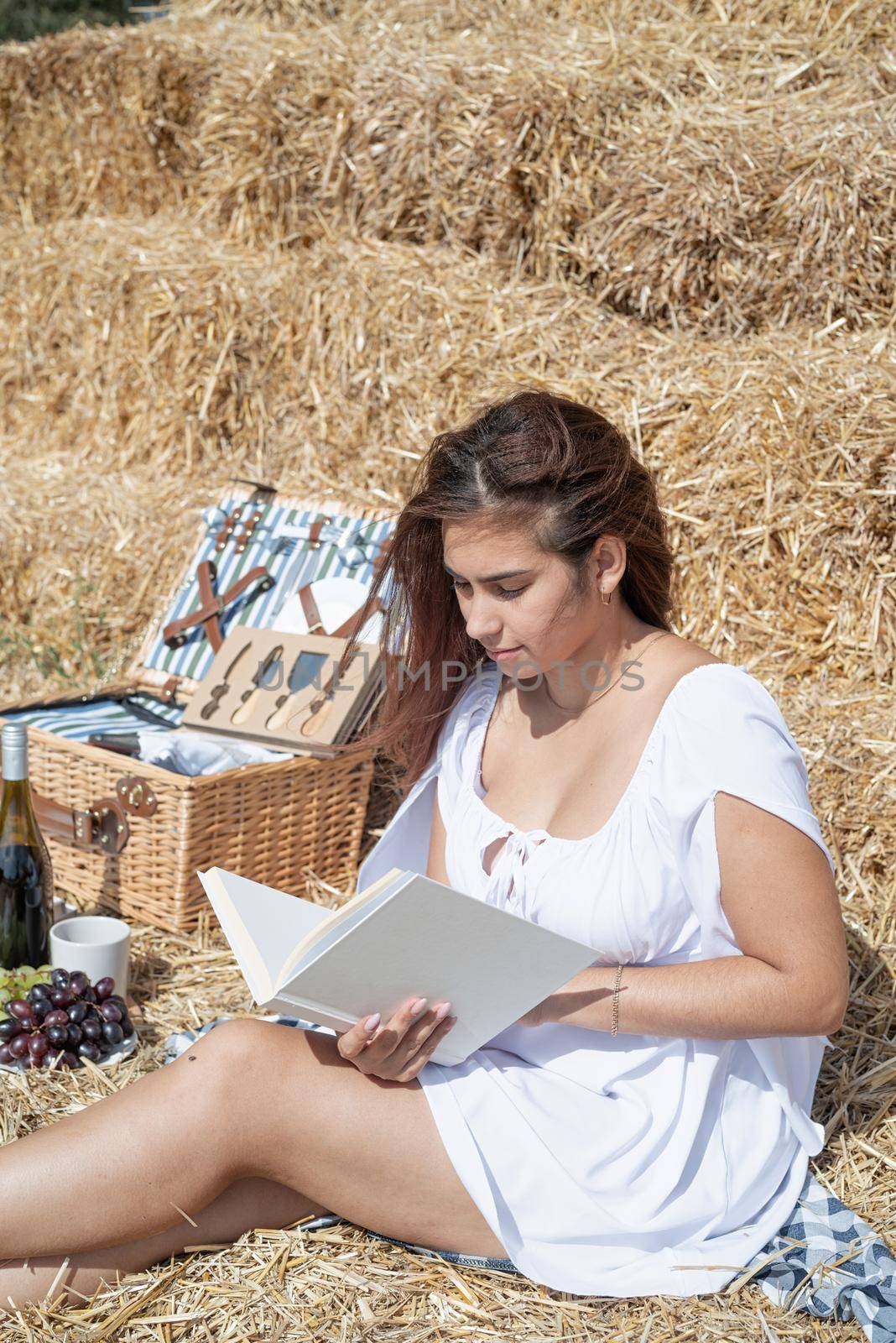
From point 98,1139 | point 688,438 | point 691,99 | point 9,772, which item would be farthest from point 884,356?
point 98,1139

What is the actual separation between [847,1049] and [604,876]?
777 millimetres

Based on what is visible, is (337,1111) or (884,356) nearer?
(337,1111)

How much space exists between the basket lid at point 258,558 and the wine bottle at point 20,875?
88 cm

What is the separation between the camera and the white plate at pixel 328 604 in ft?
9.19

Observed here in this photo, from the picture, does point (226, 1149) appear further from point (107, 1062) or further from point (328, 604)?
point (328, 604)

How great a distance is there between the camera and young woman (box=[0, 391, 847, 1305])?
1.33 meters

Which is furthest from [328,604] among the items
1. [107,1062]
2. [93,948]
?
[107,1062]

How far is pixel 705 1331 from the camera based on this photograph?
1.35 metres

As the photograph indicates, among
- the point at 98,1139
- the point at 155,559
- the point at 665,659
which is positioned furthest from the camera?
the point at 155,559

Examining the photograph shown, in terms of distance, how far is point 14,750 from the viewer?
204cm

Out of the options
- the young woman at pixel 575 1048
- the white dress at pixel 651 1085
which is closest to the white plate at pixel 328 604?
the young woman at pixel 575 1048

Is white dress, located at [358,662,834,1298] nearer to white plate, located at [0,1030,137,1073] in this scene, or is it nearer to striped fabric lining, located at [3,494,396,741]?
white plate, located at [0,1030,137,1073]

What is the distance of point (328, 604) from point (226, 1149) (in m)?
1.61

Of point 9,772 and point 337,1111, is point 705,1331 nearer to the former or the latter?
point 337,1111
